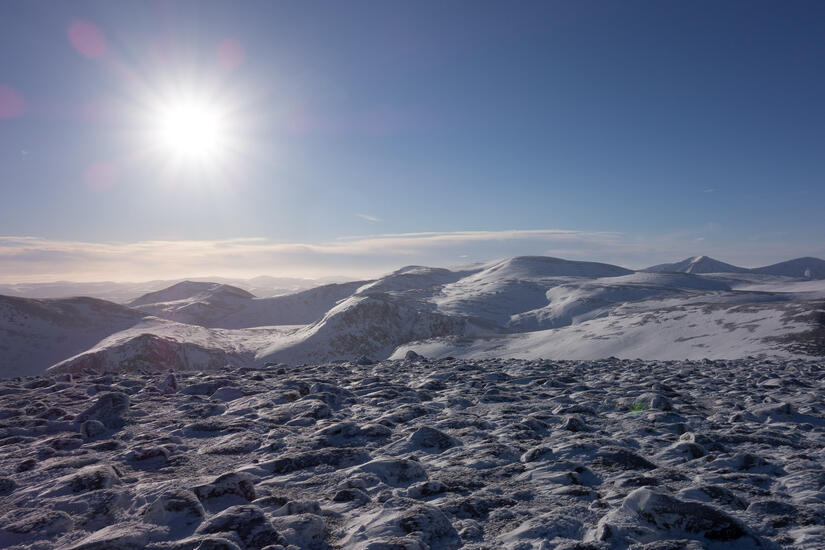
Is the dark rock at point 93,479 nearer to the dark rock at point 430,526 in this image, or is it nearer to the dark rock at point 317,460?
the dark rock at point 317,460

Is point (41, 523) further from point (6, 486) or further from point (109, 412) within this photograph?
point (109, 412)

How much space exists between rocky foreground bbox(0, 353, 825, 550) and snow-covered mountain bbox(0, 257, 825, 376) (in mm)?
34029

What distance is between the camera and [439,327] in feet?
315

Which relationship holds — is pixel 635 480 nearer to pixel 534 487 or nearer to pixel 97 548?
pixel 534 487

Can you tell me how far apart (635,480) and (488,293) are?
138908 mm

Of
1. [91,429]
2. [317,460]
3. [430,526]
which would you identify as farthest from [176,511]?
[91,429]

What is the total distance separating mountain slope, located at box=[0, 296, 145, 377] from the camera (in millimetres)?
71181

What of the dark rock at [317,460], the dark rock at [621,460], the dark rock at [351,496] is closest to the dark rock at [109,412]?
the dark rock at [317,460]

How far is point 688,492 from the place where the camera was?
223 inches

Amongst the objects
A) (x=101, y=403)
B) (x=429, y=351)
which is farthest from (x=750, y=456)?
(x=429, y=351)

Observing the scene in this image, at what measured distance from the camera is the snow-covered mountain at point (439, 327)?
44.4 meters

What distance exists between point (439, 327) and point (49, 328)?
3153 inches

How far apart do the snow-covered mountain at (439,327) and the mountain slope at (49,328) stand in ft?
0.68

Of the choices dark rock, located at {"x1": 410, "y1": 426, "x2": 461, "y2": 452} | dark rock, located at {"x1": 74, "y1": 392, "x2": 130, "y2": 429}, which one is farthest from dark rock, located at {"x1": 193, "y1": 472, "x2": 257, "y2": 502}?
→ dark rock, located at {"x1": 74, "y1": 392, "x2": 130, "y2": 429}
